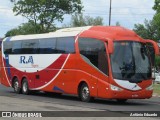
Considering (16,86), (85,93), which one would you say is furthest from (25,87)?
(85,93)

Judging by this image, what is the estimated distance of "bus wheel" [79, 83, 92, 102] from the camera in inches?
934

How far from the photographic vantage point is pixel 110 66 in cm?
2234

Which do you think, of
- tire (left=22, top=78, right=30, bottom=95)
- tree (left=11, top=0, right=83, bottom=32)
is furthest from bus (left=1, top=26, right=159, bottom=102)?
tree (left=11, top=0, right=83, bottom=32)

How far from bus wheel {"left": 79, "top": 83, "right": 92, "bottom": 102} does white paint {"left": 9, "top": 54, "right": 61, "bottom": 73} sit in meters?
2.65

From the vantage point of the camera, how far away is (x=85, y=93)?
78.7ft

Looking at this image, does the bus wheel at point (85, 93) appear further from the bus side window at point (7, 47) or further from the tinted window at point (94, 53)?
the bus side window at point (7, 47)

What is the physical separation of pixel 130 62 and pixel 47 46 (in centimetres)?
608

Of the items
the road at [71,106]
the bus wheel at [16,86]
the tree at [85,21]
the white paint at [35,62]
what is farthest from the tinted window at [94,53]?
the tree at [85,21]

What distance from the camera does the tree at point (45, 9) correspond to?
46.9 metres

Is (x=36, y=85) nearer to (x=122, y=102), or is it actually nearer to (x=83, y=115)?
(x=122, y=102)

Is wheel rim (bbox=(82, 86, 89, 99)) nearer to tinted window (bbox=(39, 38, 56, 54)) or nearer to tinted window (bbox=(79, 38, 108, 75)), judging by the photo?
tinted window (bbox=(79, 38, 108, 75))

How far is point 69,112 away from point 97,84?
581cm

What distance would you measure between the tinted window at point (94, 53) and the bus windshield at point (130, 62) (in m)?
0.48

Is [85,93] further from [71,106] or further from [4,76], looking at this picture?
[4,76]
